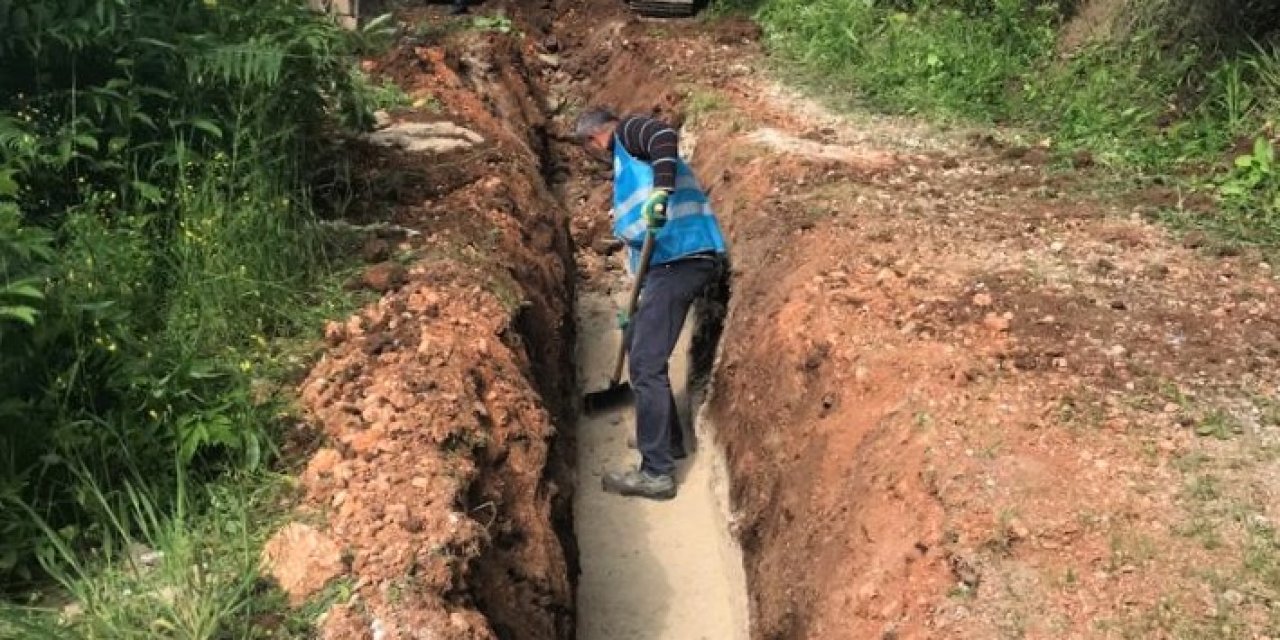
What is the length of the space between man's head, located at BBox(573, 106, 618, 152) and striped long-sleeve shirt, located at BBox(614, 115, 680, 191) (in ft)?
0.59

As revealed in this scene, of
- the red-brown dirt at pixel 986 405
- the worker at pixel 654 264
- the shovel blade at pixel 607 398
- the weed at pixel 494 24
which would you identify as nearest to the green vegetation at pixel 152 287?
the worker at pixel 654 264

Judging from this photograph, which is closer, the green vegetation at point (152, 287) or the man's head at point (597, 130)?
the green vegetation at point (152, 287)

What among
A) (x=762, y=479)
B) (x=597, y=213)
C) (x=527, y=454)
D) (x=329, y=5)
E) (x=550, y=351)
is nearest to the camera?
(x=527, y=454)

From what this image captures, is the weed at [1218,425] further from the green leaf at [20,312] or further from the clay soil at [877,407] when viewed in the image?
the green leaf at [20,312]

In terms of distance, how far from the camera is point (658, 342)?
573cm

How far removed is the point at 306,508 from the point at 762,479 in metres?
2.36

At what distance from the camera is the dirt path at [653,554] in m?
4.93

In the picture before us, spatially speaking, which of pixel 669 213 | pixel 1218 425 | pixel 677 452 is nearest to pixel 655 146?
pixel 669 213

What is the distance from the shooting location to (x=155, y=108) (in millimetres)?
4660

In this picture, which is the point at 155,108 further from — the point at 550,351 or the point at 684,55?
the point at 684,55

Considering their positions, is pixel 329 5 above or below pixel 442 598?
above

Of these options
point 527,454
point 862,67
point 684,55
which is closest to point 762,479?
point 527,454

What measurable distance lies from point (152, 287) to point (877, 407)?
119 inches

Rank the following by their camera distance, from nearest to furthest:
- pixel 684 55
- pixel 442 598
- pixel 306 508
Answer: pixel 442 598
pixel 306 508
pixel 684 55
